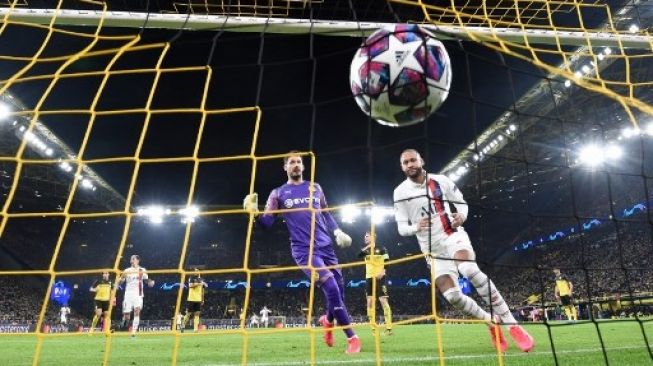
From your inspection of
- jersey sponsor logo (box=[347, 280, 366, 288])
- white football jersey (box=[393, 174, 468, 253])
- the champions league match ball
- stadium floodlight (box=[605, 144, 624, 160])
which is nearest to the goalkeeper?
white football jersey (box=[393, 174, 468, 253])

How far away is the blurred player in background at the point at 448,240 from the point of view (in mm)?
4344

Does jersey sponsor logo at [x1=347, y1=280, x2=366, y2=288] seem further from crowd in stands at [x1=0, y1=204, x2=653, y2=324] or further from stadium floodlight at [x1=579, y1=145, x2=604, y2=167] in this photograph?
stadium floodlight at [x1=579, y1=145, x2=604, y2=167]

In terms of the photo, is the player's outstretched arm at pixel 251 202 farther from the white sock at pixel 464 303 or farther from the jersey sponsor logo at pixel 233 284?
the jersey sponsor logo at pixel 233 284

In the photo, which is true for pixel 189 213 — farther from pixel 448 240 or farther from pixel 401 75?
pixel 448 240

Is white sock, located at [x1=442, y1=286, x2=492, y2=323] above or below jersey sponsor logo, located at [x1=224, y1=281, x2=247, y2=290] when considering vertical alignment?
below

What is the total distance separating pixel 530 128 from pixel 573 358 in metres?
19.6

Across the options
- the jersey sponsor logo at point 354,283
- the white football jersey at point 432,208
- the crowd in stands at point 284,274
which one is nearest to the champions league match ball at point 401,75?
the white football jersey at point 432,208

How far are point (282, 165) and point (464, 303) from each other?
51.8 ft

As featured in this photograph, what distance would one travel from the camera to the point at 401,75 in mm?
3656

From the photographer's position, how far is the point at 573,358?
3.97m

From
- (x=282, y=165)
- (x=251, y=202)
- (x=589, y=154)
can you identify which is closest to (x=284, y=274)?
(x=282, y=165)

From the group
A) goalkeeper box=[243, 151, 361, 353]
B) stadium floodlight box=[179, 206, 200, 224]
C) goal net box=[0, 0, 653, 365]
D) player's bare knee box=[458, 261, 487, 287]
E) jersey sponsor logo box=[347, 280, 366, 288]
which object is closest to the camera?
stadium floodlight box=[179, 206, 200, 224]

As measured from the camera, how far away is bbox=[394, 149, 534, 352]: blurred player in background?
434 centimetres

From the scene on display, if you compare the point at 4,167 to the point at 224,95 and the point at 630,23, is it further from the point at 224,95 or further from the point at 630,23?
the point at 630,23
